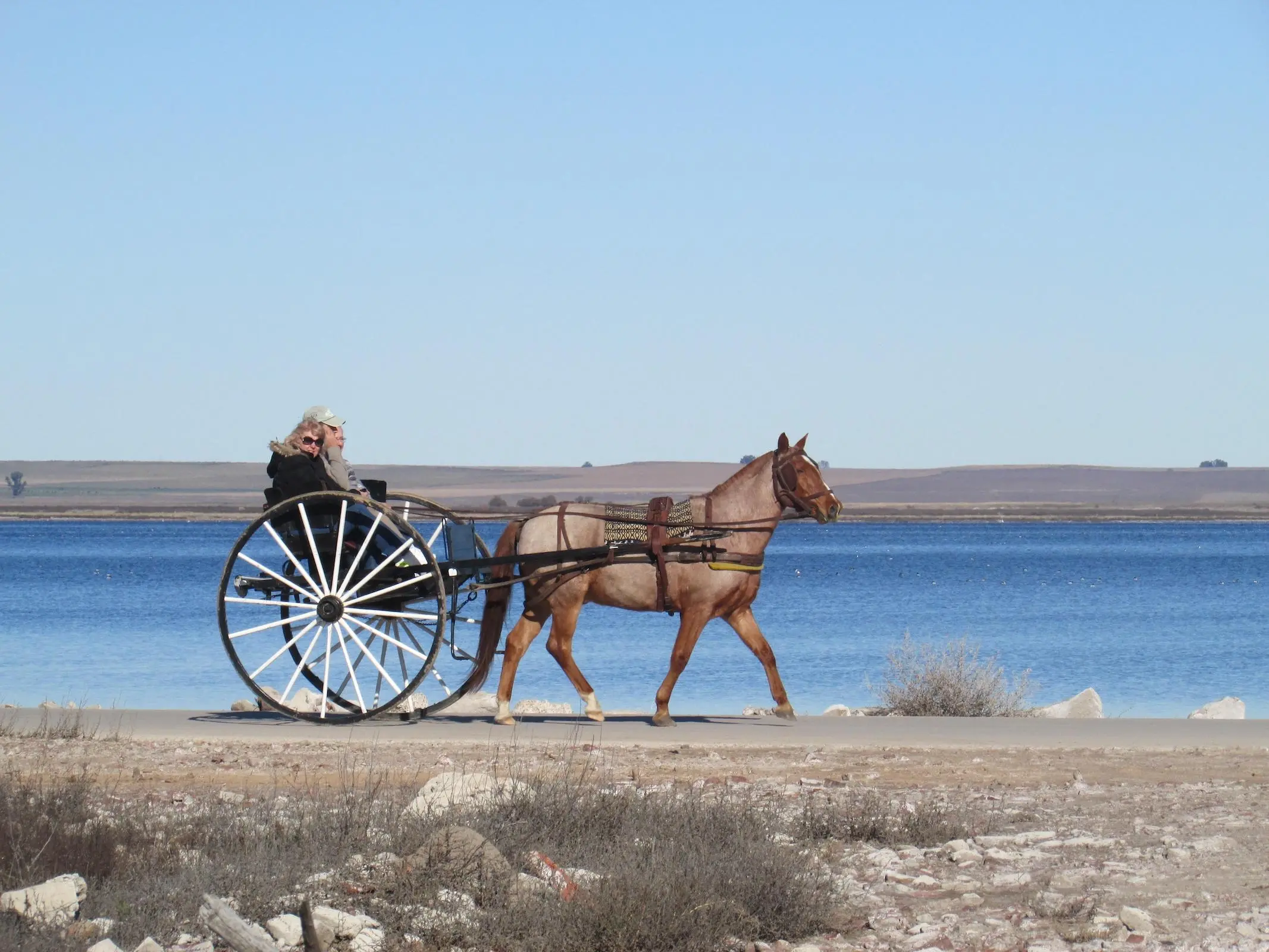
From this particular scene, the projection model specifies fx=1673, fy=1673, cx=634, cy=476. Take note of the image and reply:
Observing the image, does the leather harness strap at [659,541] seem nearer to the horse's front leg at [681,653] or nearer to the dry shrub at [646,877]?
the horse's front leg at [681,653]

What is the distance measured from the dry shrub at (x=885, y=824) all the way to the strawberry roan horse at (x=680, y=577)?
3.82m

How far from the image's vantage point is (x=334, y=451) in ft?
41.1

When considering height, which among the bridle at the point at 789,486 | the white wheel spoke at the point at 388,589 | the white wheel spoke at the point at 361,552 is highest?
the bridle at the point at 789,486

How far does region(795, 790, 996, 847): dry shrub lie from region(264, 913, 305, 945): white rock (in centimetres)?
291

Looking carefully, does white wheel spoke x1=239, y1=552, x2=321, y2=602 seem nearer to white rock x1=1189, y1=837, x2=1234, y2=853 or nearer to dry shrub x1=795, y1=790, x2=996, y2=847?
dry shrub x1=795, y1=790, x2=996, y2=847

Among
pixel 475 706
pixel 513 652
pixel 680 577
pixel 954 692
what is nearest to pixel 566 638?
pixel 513 652

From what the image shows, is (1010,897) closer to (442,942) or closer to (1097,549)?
(442,942)

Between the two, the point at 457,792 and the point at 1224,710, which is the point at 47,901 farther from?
the point at 1224,710

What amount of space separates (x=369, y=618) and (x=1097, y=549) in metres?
92.1

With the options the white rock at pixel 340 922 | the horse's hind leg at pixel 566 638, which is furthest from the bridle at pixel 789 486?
the white rock at pixel 340 922

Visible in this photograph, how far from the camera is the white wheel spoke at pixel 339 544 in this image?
12117 mm

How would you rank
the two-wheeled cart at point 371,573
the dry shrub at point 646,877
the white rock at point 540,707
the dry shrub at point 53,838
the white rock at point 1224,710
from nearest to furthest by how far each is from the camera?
the dry shrub at point 646,877, the dry shrub at point 53,838, the two-wheeled cart at point 371,573, the white rock at point 540,707, the white rock at point 1224,710

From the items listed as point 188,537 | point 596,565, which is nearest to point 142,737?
point 596,565

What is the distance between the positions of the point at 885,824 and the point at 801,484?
4541 millimetres
